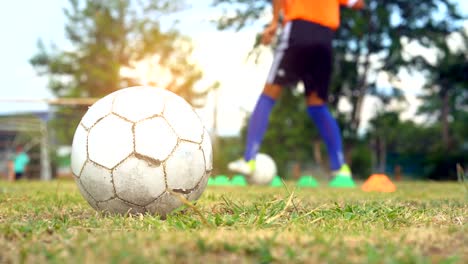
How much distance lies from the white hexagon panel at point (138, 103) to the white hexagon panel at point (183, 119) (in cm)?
5

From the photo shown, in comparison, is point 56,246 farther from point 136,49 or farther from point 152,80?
point 136,49

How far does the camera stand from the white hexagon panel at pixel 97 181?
9.22 ft

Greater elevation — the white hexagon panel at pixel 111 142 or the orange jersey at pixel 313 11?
the orange jersey at pixel 313 11

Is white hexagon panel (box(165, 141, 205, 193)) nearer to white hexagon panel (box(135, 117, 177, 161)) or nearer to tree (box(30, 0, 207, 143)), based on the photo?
white hexagon panel (box(135, 117, 177, 161))

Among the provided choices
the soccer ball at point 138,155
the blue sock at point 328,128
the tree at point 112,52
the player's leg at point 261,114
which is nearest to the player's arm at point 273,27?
the player's leg at point 261,114

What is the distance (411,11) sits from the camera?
18.9m

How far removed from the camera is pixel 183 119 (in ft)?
9.80

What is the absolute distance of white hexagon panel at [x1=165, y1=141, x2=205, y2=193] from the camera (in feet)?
9.24

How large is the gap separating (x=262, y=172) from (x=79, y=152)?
5.66m

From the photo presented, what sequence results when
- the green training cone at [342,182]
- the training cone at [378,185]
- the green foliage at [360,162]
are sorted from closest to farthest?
the training cone at [378,185]
the green training cone at [342,182]
the green foliage at [360,162]

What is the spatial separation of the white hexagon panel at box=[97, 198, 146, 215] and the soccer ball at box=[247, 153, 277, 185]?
5443 millimetres

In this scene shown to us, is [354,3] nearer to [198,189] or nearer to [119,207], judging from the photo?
[198,189]

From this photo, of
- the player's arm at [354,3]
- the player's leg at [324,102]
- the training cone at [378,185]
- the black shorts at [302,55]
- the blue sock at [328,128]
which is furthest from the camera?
the blue sock at [328,128]

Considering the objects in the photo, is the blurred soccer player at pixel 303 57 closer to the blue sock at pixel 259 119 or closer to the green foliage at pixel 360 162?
the blue sock at pixel 259 119
